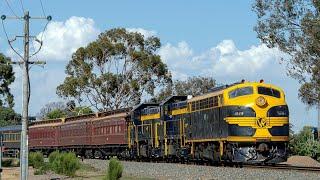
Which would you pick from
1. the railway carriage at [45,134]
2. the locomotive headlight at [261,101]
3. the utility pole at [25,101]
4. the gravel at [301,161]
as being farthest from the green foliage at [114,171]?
the railway carriage at [45,134]

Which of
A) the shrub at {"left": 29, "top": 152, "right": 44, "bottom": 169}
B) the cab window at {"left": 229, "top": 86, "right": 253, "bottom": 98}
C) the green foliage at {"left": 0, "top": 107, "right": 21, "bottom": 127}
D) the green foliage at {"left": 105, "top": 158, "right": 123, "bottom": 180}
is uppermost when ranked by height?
the green foliage at {"left": 0, "top": 107, "right": 21, "bottom": 127}

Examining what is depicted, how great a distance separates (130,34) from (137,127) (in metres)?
27.3

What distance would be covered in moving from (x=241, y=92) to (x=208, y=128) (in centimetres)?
329

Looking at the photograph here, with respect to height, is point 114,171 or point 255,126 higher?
point 255,126

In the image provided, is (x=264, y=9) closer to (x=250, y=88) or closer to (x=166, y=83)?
(x=250, y=88)

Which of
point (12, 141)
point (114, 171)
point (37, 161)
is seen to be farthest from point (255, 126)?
point (12, 141)

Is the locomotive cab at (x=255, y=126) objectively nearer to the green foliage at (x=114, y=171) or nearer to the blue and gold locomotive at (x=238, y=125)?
the blue and gold locomotive at (x=238, y=125)

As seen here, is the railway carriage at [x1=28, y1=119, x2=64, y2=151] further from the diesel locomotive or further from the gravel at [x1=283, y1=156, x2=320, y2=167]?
the gravel at [x1=283, y1=156, x2=320, y2=167]

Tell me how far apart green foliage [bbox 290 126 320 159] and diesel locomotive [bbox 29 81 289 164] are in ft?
41.0

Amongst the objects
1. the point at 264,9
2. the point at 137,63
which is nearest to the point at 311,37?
the point at 264,9

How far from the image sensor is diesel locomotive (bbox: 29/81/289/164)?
29328 mm

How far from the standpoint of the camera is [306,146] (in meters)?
49.2

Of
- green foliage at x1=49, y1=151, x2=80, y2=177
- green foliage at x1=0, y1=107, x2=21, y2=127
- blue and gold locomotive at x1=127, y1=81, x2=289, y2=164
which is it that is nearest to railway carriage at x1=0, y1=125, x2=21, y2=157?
green foliage at x1=0, y1=107, x2=21, y2=127

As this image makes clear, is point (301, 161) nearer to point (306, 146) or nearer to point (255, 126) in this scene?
point (306, 146)
